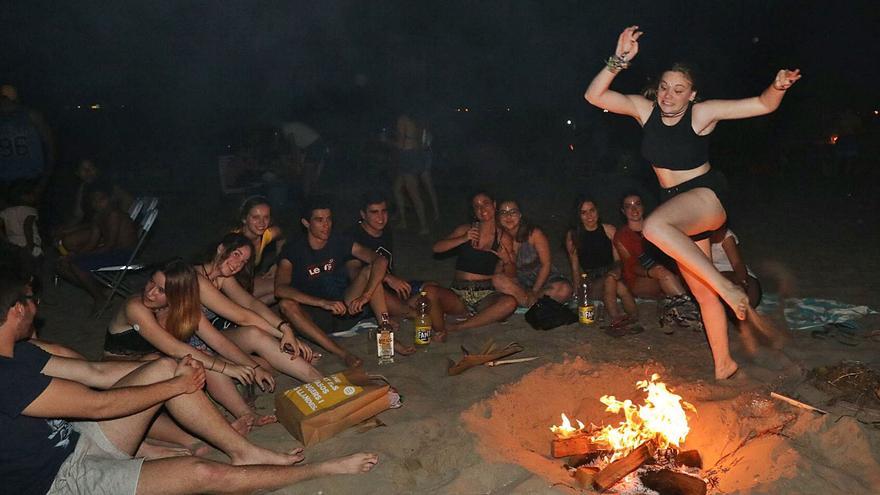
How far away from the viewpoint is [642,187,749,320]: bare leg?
339 cm

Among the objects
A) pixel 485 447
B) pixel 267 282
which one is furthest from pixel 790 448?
pixel 267 282

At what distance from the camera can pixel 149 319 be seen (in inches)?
143

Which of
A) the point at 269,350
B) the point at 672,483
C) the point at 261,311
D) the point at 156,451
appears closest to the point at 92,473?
the point at 156,451

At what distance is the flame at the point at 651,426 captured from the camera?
3.43 m

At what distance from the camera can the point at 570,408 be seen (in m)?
4.08

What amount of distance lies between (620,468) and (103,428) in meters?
2.37

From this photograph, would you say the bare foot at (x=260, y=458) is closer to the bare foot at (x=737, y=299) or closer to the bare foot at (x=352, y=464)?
the bare foot at (x=352, y=464)

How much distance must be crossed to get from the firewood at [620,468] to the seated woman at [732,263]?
2.40m

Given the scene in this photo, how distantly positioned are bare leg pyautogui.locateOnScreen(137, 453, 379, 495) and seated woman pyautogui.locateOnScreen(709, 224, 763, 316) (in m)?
3.37

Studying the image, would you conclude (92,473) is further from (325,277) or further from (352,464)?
(325,277)

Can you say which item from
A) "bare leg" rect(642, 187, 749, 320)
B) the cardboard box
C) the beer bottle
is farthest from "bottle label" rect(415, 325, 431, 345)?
"bare leg" rect(642, 187, 749, 320)

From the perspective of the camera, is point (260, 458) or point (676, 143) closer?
point (260, 458)

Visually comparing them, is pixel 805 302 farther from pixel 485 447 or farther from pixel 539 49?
pixel 539 49

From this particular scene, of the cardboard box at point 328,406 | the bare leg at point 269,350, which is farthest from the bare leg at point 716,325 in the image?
the bare leg at point 269,350
